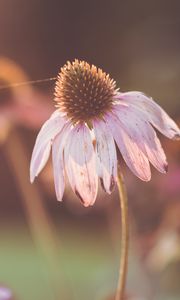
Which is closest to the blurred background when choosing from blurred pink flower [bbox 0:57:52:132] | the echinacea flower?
blurred pink flower [bbox 0:57:52:132]

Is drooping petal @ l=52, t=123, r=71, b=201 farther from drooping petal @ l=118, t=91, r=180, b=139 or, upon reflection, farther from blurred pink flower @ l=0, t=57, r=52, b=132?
blurred pink flower @ l=0, t=57, r=52, b=132

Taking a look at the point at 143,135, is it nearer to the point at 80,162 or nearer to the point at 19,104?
the point at 80,162

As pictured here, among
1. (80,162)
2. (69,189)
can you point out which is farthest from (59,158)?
(69,189)

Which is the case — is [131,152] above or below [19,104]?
below

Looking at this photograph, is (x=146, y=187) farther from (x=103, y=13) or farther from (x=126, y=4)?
(x=103, y=13)

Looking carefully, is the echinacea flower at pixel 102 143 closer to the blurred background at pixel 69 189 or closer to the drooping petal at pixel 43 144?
the drooping petal at pixel 43 144

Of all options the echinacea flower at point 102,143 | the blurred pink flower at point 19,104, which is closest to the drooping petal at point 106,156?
the echinacea flower at point 102,143
